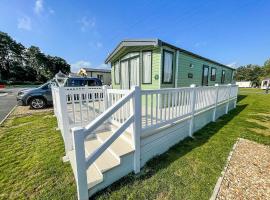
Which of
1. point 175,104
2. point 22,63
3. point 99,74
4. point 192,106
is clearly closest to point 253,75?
point 99,74

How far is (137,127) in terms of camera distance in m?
2.71

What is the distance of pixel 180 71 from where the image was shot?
7145 mm

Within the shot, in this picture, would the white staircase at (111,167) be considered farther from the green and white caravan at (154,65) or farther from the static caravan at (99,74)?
the static caravan at (99,74)

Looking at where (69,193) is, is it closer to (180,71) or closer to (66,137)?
(66,137)

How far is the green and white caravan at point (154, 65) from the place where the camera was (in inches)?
241

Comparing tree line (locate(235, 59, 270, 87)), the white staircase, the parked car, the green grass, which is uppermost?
tree line (locate(235, 59, 270, 87))

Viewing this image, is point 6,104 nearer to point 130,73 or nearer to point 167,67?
point 130,73

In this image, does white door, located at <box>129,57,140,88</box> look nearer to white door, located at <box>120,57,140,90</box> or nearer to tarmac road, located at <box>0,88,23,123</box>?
white door, located at <box>120,57,140,90</box>

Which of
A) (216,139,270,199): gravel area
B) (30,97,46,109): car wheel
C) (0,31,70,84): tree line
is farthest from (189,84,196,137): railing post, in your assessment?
(0,31,70,84): tree line

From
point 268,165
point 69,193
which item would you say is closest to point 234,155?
point 268,165

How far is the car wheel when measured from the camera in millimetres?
9109

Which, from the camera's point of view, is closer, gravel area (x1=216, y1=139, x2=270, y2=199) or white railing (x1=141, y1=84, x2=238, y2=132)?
gravel area (x1=216, y1=139, x2=270, y2=199)

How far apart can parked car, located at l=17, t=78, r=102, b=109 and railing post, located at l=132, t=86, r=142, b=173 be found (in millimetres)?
7265

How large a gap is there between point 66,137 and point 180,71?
594cm
